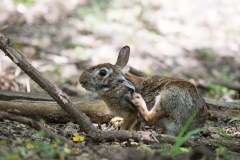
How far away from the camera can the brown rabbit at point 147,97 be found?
16.3ft

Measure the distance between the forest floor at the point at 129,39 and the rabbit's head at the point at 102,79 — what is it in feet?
7.96

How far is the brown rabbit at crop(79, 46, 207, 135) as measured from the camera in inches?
196

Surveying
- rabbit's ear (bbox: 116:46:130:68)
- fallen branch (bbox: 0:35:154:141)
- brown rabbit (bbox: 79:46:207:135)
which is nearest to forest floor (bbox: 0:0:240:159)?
rabbit's ear (bbox: 116:46:130:68)

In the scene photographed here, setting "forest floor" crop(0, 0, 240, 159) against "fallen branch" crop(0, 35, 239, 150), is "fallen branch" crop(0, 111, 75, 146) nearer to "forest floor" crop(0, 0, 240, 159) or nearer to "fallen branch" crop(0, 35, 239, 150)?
"fallen branch" crop(0, 35, 239, 150)

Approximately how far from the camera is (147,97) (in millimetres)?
5340

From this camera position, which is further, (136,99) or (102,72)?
(102,72)

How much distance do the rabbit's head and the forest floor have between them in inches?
95.6

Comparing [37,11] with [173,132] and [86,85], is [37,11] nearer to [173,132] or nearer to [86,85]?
[86,85]

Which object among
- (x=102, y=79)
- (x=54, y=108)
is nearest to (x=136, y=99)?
(x=102, y=79)

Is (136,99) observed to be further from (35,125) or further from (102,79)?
(35,125)

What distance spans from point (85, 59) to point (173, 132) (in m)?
5.43

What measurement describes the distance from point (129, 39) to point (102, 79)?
245 inches

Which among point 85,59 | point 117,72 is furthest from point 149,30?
point 117,72

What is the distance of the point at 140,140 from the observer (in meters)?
4.38
